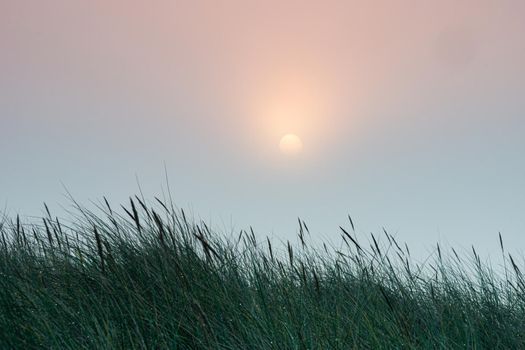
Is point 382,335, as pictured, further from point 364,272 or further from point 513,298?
point 513,298

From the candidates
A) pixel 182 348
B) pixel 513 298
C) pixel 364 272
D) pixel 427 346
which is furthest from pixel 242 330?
pixel 513 298

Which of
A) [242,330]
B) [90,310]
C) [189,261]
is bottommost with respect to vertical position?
[242,330]

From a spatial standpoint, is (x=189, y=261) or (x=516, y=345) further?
(x=516, y=345)

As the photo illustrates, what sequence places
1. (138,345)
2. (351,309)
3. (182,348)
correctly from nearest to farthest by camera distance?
(138,345), (182,348), (351,309)

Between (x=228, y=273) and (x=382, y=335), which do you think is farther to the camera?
(x=228, y=273)

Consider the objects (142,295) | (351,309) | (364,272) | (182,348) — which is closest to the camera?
(182,348)

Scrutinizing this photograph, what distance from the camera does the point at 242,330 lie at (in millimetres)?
2523

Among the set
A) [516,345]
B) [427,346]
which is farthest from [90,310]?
[516,345]

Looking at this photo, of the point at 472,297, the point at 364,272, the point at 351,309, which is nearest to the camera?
the point at 351,309

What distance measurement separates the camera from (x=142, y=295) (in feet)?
9.10

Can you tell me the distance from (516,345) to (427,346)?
41.5 inches

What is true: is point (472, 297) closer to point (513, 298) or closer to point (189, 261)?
point (513, 298)

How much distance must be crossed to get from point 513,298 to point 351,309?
65.9 inches

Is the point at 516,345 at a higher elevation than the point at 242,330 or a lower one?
lower
